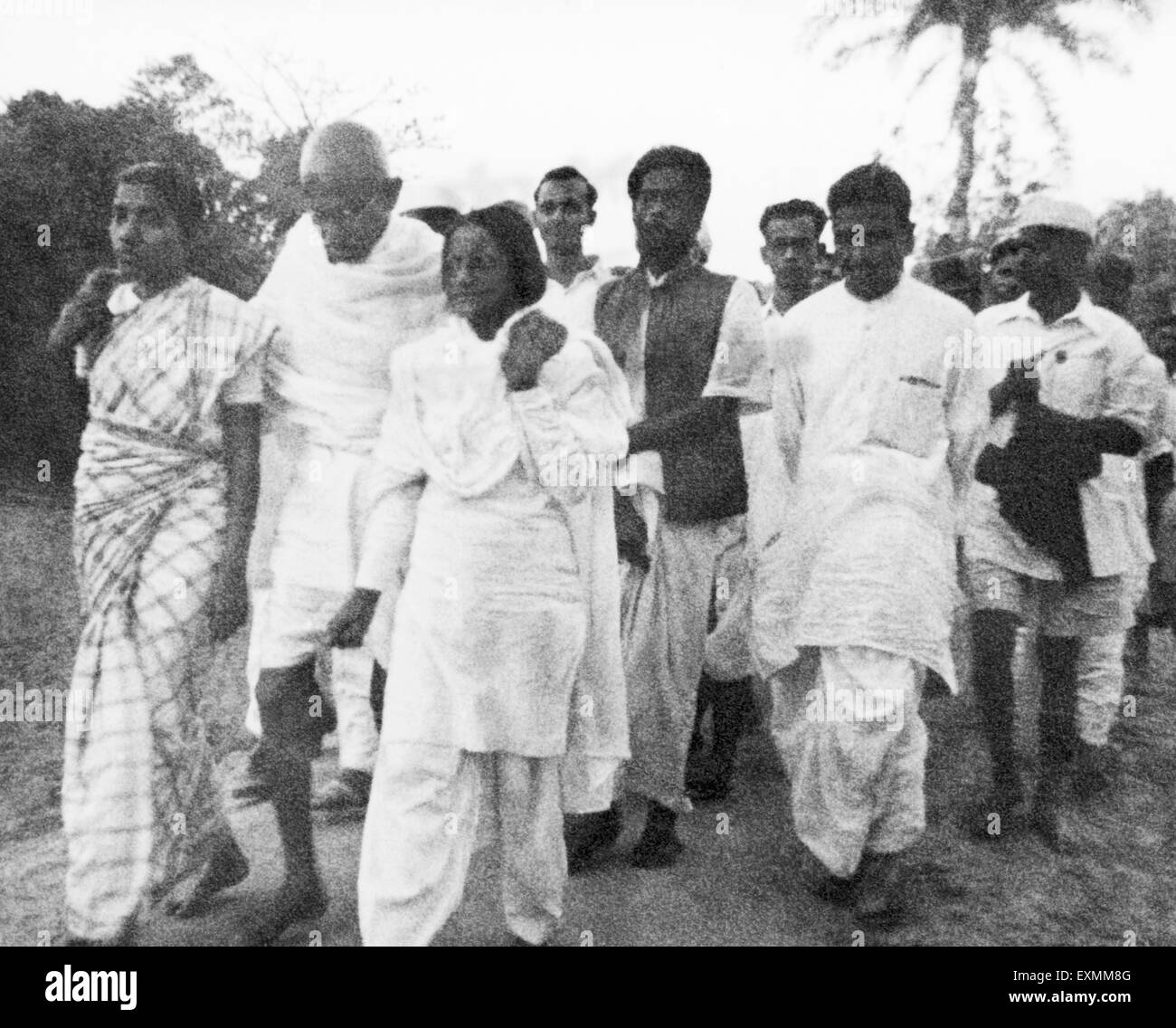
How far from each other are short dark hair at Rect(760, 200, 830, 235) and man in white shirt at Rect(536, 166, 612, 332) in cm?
107

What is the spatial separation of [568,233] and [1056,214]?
1.62 m

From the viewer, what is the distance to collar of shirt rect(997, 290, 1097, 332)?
4730 mm

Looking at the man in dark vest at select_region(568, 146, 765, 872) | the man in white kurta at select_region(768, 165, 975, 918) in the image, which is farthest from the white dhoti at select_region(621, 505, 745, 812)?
the man in white kurta at select_region(768, 165, 975, 918)

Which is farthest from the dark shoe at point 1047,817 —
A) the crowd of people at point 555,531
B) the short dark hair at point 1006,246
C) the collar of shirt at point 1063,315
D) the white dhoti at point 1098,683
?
the short dark hair at point 1006,246

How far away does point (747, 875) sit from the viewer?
13.2 feet

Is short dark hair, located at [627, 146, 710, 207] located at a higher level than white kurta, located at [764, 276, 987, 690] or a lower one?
higher

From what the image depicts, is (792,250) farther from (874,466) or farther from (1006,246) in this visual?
(874,466)

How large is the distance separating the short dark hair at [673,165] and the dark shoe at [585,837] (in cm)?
188

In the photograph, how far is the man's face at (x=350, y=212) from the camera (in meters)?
3.73

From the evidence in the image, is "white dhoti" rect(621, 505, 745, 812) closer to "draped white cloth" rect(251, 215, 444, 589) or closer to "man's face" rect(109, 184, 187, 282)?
"draped white cloth" rect(251, 215, 444, 589)

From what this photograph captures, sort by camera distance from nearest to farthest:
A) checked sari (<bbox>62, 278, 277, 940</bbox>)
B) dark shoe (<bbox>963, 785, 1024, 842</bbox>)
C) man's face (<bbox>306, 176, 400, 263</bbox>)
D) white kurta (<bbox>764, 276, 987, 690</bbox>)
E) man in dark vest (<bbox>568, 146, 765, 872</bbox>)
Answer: checked sari (<bbox>62, 278, 277, 940</bbox>) → man's face (<bbox>306, 176, 400, 263</bbox>) → white kurta (<bbox>764, 276, 987, 690</bbox>) → man in dark vest (<bbox>568, 146, 765, 872</bbox>) → dark shoe (<bbox>963, 785, 1024, 842</bbox>)

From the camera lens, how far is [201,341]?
3484 mm

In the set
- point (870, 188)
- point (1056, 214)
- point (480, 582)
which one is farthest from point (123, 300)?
point (1056, 214)
